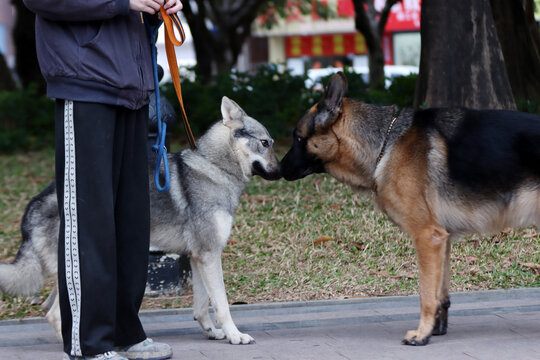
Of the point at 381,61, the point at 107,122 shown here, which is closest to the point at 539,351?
the point at 107,122

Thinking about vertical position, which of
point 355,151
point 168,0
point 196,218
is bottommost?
point 196,218

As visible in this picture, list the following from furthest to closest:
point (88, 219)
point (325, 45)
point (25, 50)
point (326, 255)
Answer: point (325, 45) → point (25, 50) → point (326, 255) → point (88, 219)

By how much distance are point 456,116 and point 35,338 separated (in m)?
3.03

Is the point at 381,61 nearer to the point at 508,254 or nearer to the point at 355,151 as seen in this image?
the point at 508,254

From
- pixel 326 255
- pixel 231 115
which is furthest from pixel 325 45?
pixel 231 115

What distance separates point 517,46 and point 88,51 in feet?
31.3

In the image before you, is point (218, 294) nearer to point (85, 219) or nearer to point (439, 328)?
point (85, 219)

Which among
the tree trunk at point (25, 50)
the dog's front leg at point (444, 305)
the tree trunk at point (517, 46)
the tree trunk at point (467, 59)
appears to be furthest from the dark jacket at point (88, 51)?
the tree trunk at point (25, 50)

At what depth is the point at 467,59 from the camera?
351 inches

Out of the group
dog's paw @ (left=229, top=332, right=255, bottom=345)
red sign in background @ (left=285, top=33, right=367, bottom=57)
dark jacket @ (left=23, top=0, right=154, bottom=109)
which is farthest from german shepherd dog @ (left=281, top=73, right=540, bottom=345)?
red sign in background @ (left=285, top=33, right=367, bottom=57)

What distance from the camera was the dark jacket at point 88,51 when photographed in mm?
3646

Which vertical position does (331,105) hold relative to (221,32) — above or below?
below

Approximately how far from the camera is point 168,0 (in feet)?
13.0

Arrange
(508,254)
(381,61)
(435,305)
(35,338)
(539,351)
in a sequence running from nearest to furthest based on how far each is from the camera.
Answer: (539,351)
(435,305)
(35,338)
(508,254)
(381,61)
